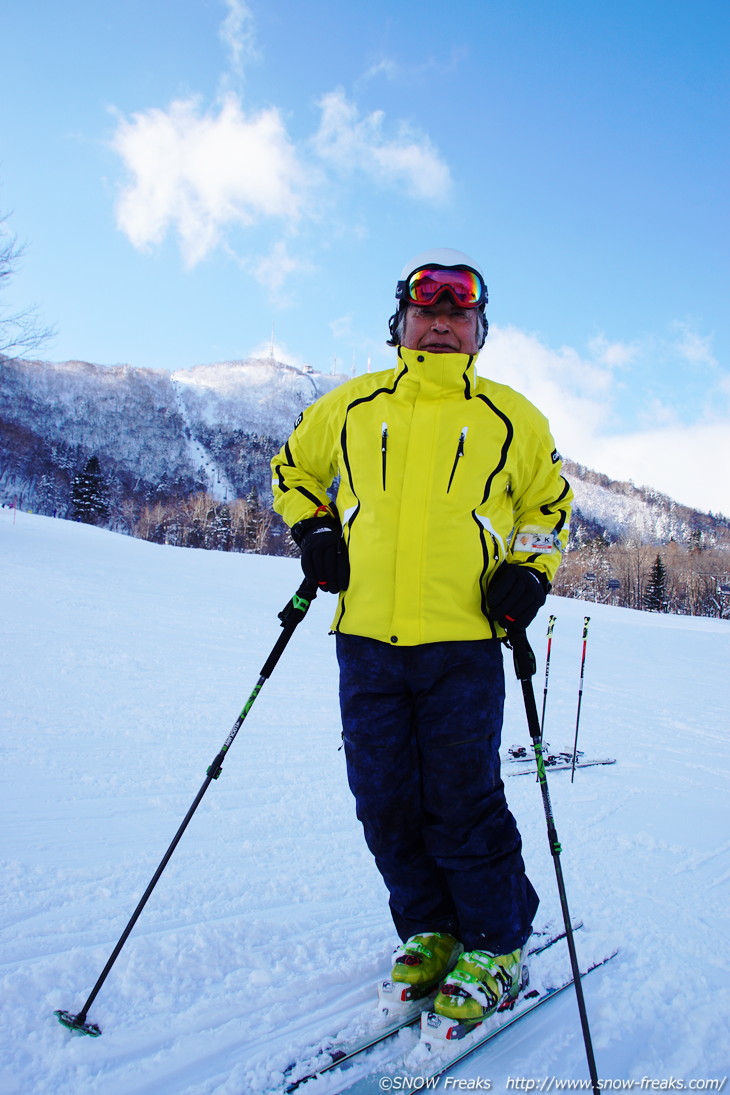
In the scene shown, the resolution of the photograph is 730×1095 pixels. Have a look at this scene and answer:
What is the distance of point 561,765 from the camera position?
5.00 meters

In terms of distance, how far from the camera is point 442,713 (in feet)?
5.88

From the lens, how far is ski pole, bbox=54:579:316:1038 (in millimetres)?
1540

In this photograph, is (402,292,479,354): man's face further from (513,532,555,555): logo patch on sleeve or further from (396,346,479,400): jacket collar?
(513,532,555,555): logo patch on sleeve

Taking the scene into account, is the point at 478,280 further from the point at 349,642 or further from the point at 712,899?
the point at 712,899

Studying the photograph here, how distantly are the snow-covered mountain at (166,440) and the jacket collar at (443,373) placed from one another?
248ft

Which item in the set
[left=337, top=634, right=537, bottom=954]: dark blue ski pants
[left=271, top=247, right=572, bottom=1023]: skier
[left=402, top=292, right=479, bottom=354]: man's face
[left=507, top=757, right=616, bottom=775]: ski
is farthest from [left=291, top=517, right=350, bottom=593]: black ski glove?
[left=507, top=757, right=616, bottom=775]: ski

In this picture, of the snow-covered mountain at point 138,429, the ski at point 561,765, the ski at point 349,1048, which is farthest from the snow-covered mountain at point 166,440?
the ski at point 349,1048

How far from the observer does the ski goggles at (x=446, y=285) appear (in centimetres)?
207

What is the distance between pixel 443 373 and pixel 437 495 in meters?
0.41

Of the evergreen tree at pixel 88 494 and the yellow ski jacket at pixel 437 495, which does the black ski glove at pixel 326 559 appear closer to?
the yellow ski jacket at pixel 437 495

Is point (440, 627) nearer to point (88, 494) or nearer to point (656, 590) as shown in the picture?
point (88, 494)

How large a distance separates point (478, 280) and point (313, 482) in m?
0.93

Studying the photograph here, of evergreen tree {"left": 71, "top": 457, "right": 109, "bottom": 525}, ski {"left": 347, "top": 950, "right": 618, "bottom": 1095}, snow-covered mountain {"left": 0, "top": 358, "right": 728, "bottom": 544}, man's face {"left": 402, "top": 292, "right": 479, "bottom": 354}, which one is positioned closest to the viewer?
ski {"left": 347, "top": 950, "right": 618, "bottom": 1095}

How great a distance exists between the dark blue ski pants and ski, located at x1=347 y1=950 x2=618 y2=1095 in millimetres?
154
